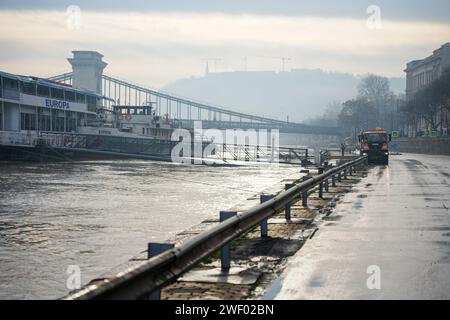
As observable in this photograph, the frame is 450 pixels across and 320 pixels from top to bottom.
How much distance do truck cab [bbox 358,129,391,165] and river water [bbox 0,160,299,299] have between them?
27294 millimetres

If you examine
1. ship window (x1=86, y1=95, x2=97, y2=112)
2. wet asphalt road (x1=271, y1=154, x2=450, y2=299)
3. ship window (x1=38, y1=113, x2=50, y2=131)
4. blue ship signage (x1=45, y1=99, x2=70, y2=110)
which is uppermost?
ship window (x1=86, y1=95, x2=97, y2=112)

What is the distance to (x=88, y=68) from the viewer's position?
140m

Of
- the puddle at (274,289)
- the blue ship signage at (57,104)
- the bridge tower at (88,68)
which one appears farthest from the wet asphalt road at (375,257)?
the bridge tower at (88,68)

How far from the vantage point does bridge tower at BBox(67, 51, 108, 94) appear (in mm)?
137750

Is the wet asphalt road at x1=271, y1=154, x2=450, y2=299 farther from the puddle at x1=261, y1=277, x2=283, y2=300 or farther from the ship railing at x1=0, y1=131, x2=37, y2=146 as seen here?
the ship railing at x1=0, y1=131, x2=37, y2=146

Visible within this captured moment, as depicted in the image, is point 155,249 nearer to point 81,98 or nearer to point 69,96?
point 69,96

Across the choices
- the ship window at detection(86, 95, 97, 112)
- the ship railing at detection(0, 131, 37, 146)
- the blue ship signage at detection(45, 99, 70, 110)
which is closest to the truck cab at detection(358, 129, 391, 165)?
the ship railing at detection(0, 131, 37, 146)

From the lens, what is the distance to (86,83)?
13625 centimetres

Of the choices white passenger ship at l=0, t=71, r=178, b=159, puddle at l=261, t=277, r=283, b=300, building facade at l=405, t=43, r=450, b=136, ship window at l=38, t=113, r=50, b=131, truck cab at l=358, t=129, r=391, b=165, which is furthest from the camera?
building facade at l=405, t=43, r=450, b=136

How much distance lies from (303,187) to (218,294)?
7.74 metres

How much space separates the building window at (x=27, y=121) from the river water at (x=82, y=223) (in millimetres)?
39449

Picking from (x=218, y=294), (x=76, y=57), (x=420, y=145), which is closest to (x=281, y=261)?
(x=218, y=294)

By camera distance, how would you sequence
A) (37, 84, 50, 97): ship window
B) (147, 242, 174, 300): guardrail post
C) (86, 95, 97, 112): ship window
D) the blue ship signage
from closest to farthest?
1. (147, 242, 174, 300): guardrail post
2. the blue ship signage
3. (37, 84, 50, 97): ship window
4. (86, 95, 97, 112): ship window

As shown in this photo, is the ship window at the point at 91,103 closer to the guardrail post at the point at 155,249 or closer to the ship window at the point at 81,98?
the ship window at the point at 81,98
